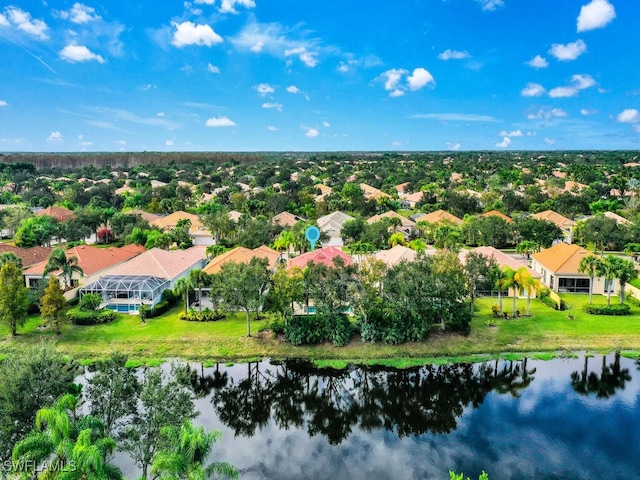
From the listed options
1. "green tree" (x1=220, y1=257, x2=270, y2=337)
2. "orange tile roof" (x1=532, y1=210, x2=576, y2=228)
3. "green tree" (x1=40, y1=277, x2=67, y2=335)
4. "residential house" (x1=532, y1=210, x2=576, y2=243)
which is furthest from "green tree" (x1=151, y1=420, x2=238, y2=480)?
"orange tile roof" (x1=532, y1=210, x2=576, y2=228)

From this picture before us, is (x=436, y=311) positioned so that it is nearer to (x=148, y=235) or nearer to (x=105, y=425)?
(x=105, y=425)

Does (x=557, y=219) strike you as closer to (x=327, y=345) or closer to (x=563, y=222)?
(x=563, y=222)

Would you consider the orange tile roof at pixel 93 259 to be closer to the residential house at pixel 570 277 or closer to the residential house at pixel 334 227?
the residential house at pixel 334 227

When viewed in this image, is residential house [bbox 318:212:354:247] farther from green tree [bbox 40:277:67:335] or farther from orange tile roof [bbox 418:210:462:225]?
green tree [bbox 40:277:67:335]

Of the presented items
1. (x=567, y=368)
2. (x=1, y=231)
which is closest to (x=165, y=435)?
(x=567, y=368)

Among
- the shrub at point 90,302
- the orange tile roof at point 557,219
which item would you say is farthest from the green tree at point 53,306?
the orange tile roof at point 557,219

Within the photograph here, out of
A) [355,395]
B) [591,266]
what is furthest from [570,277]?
[355,395]
